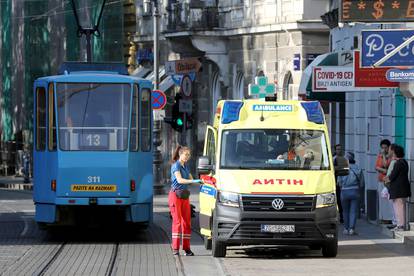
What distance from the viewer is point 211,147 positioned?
73.4ft

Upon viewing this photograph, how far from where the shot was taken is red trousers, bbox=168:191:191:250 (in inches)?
848

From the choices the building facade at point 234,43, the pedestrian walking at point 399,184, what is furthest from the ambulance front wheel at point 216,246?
the building facade at point 234,43

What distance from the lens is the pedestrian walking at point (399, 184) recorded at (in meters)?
24.8

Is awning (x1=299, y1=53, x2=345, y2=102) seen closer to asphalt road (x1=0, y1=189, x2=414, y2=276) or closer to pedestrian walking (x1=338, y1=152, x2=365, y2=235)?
asphalt road (x1=0, y1=189, x2=414, y2=276)

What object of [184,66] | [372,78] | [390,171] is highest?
[184,66]

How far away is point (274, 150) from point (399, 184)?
15.0 ft

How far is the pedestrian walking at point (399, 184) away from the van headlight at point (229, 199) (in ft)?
17.5

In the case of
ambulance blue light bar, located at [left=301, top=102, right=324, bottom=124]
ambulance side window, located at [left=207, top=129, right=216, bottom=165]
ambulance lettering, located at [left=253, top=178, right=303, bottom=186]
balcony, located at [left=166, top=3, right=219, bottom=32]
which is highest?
balcony, located at [left=166, top=3, right=219, bottom=32]

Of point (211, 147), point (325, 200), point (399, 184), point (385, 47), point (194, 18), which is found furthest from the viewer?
point (194, 18)

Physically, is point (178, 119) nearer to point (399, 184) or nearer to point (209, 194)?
point (399, 184)

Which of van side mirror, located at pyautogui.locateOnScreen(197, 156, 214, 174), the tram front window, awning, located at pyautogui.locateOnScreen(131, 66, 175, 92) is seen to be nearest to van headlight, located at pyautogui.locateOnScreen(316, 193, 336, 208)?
van side mirror, located at pyautogui.locateOnScreen(197, 156, 214, 174)

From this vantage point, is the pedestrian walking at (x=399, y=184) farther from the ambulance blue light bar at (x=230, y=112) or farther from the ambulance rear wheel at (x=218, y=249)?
the ambulance rear wheel at (x=218, y=249)

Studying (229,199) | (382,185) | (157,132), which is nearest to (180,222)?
(229,199)

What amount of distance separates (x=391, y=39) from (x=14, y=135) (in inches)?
2086
